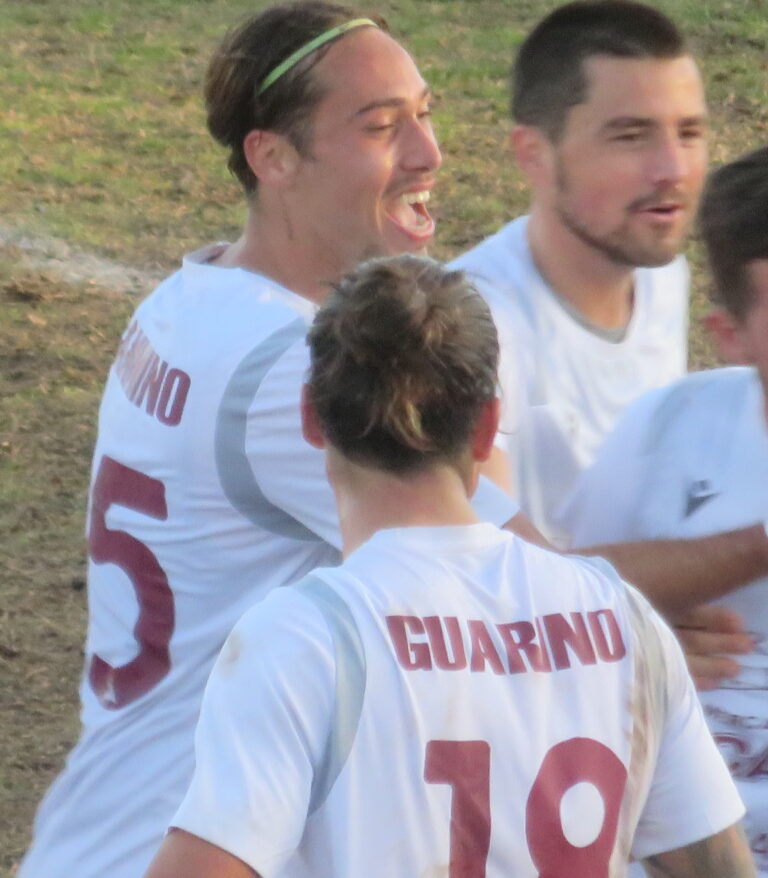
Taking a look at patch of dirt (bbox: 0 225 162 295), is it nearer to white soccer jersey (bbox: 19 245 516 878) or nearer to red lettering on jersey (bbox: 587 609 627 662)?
white soccer jersey (bbox: 19 245 516 878)

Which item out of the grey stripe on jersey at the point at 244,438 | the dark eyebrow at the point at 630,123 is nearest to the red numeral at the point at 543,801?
the grey stripe on jersey at the point at 244,438

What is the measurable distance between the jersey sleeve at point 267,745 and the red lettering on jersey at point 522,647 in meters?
0.23

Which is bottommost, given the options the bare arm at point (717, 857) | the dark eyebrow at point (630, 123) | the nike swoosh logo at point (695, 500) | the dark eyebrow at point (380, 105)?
the bare arm at point (717, 857)

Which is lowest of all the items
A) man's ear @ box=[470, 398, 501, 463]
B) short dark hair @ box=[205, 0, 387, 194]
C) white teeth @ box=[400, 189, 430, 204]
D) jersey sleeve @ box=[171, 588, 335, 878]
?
jersey sleeve @ box=[171, 588, 335, 878]

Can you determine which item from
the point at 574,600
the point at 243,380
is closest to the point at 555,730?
the point at 574,600

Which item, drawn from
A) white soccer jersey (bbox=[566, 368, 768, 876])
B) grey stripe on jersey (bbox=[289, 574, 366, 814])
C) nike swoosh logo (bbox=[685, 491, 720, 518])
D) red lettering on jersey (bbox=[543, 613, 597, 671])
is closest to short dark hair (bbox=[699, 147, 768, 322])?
white soccer jersey (bbox=[566, 368, 768, 876])

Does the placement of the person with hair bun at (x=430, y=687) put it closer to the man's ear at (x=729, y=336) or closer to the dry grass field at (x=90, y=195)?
the man's ear at (x=729, y=336)

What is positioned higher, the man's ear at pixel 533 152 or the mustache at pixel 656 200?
the man's ear at pixel 533 152

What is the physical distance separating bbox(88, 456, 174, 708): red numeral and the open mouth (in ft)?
2.44

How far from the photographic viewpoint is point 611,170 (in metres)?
3.60

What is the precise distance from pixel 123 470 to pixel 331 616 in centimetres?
109

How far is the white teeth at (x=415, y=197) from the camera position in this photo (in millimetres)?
3439

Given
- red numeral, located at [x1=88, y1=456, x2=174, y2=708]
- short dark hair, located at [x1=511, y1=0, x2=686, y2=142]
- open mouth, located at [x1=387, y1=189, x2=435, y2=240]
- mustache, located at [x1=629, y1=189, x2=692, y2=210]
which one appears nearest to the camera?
red numeral, located at [x1=88, y1=456, x2=174, y2=708]

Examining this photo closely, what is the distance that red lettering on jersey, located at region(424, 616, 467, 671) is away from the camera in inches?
83.6
